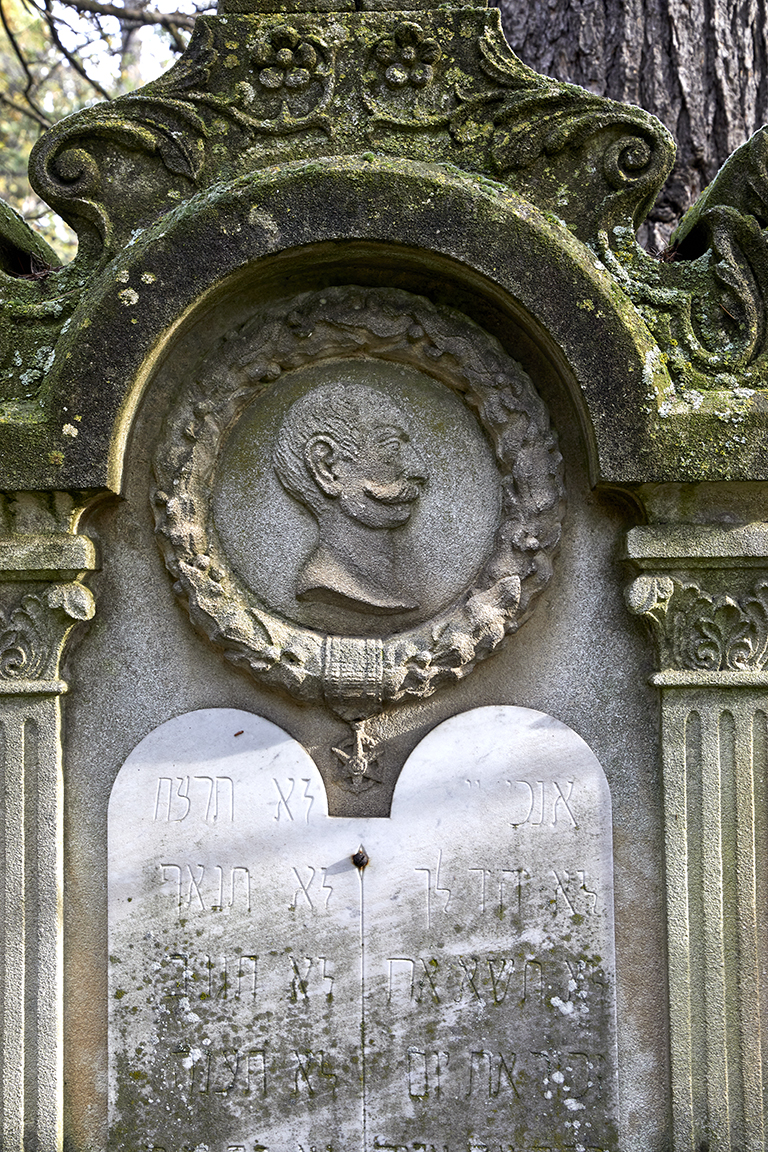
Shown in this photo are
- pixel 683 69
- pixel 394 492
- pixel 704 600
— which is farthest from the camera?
pixel 683 69

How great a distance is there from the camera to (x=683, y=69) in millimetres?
5184

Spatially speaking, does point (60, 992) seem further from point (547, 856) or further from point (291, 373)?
point (291, 373)

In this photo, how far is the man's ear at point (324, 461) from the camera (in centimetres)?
365

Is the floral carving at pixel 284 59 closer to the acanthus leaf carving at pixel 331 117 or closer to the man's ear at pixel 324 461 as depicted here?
the acanthus leaf carving at pixel 331 117

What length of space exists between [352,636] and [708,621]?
1.29 metres

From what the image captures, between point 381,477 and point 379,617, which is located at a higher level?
Result: point 381,477

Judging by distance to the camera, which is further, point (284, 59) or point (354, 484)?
point (354, 484)

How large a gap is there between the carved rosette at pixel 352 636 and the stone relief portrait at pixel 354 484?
0.18m

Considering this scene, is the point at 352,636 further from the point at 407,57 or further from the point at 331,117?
the point at 407,57

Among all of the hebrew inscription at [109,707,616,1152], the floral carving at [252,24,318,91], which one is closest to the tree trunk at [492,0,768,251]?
the floral carving at [252,24,318,91]

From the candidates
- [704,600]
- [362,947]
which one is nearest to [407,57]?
[704,600]

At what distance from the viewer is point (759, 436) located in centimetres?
337

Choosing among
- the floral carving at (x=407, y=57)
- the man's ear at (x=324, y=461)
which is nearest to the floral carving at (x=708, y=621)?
the man's ear at (x=324, y=461)

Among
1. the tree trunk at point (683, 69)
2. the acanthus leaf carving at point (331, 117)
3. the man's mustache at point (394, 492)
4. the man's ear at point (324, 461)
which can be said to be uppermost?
the tree trunk at point (683, 69)
